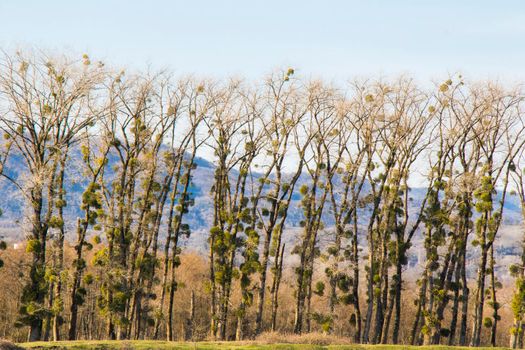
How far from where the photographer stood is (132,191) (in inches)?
2133

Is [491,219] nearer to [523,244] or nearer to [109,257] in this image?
[523,244]

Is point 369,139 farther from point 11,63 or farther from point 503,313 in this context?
point 503,313

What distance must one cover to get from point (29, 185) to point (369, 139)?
25.5 meters

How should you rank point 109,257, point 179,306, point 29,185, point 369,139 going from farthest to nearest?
point 179,306 < point 369,139 < point 109,257 < point 29,185

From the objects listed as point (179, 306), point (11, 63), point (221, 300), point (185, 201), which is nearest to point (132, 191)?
point (185, 201)

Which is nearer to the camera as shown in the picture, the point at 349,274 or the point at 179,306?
the point at 349,274

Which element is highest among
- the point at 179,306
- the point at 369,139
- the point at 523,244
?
the point at 369,139

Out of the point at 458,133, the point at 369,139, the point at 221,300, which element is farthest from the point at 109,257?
the point at 458,133

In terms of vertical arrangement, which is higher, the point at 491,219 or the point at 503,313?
the point at 491,219

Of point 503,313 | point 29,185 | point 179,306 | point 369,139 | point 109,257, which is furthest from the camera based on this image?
point 503,313

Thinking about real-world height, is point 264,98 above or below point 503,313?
above

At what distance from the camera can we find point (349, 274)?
5700cm

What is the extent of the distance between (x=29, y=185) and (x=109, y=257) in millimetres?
12034

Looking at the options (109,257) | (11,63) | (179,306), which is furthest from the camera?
(179,306)
